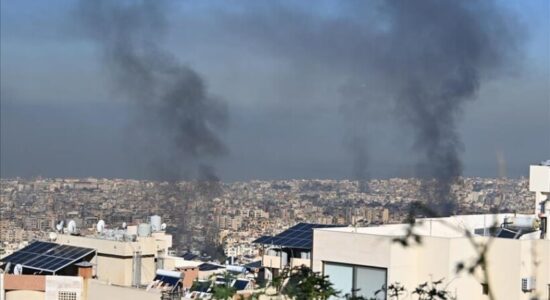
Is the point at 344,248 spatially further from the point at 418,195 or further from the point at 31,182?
the point at 31,182

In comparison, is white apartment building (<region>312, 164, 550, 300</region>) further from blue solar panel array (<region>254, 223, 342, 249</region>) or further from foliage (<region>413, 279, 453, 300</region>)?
blue solar panel array (<region>254, 223, 342, 249</region>)

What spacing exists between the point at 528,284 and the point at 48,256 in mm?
8238

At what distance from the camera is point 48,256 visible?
54.7ft

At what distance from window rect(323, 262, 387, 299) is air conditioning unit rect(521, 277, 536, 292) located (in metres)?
1.53

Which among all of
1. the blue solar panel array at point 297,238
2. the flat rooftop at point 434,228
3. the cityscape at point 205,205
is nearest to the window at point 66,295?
the blue solar panel array at point 297,238

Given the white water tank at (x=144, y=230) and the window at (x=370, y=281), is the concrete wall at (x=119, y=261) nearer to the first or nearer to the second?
the white water tank at (x=144, y=230)

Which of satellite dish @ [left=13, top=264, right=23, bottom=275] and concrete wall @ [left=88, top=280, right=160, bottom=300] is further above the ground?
satellite dish @ [left=13, top=264, right=23, bottom=275]

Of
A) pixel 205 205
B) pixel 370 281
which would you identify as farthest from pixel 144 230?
pixel 205 205

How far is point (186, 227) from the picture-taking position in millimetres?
49156

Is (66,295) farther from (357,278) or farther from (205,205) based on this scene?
(205,205)

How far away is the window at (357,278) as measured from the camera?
11516 millimetres

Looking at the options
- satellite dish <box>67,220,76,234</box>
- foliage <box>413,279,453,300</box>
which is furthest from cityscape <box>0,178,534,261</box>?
foliage <box>413,279,453,300</box>

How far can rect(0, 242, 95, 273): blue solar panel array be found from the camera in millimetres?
15977

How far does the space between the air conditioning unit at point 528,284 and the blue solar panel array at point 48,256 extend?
7219mm
